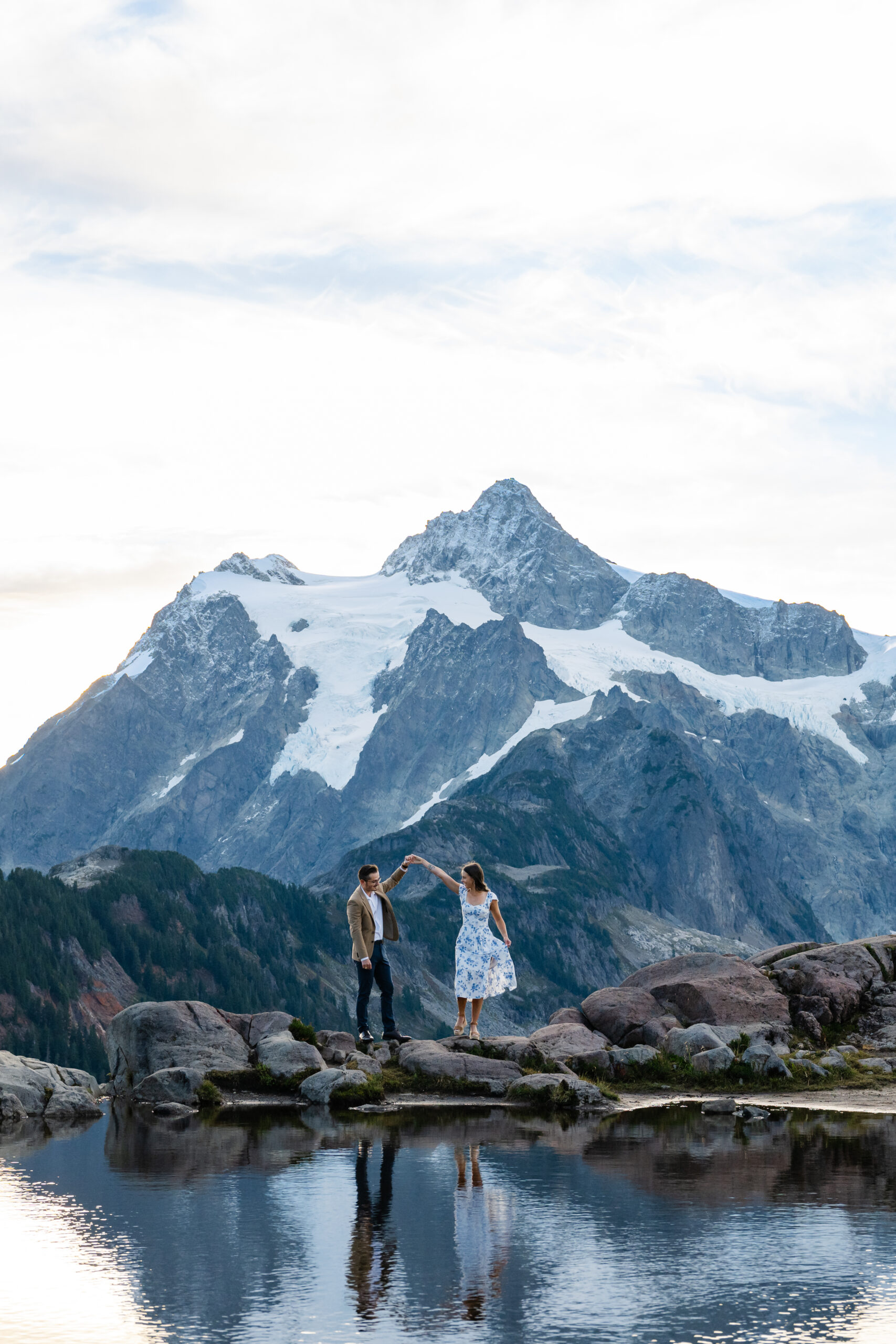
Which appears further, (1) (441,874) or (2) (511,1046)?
(2) (511,1046)

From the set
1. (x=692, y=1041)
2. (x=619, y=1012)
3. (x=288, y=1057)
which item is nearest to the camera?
(x=288, y=1057)

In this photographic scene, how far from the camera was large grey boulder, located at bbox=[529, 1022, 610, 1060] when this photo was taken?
32.0 metres

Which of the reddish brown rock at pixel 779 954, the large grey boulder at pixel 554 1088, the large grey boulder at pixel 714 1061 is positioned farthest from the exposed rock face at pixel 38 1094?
the reddish brown rock at pixel 779 954

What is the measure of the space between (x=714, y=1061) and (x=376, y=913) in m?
7.96

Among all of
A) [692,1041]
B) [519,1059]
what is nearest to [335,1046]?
[519,1059]

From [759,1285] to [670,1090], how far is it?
16355 millimetres

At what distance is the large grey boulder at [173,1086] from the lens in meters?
27.8

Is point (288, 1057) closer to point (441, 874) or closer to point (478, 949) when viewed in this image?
point (478, 949)

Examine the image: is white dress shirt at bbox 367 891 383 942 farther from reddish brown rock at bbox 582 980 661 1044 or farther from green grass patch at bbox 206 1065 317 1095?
reddish brown rock at bbox 582 980 661 1044

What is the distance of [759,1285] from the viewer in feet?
45.9

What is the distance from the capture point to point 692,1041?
106ft

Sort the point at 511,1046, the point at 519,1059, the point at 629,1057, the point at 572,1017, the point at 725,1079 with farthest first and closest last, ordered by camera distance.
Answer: the point at 572,1017 < the point at 629,1057 < the point at 511,1046 < the point at 519,1059 < the point at 725,1079

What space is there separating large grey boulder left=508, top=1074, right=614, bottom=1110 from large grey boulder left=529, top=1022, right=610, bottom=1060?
271 centimetres

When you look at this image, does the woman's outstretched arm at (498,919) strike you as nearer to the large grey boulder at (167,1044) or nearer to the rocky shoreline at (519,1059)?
the rocky shoreline at (519,1059)
